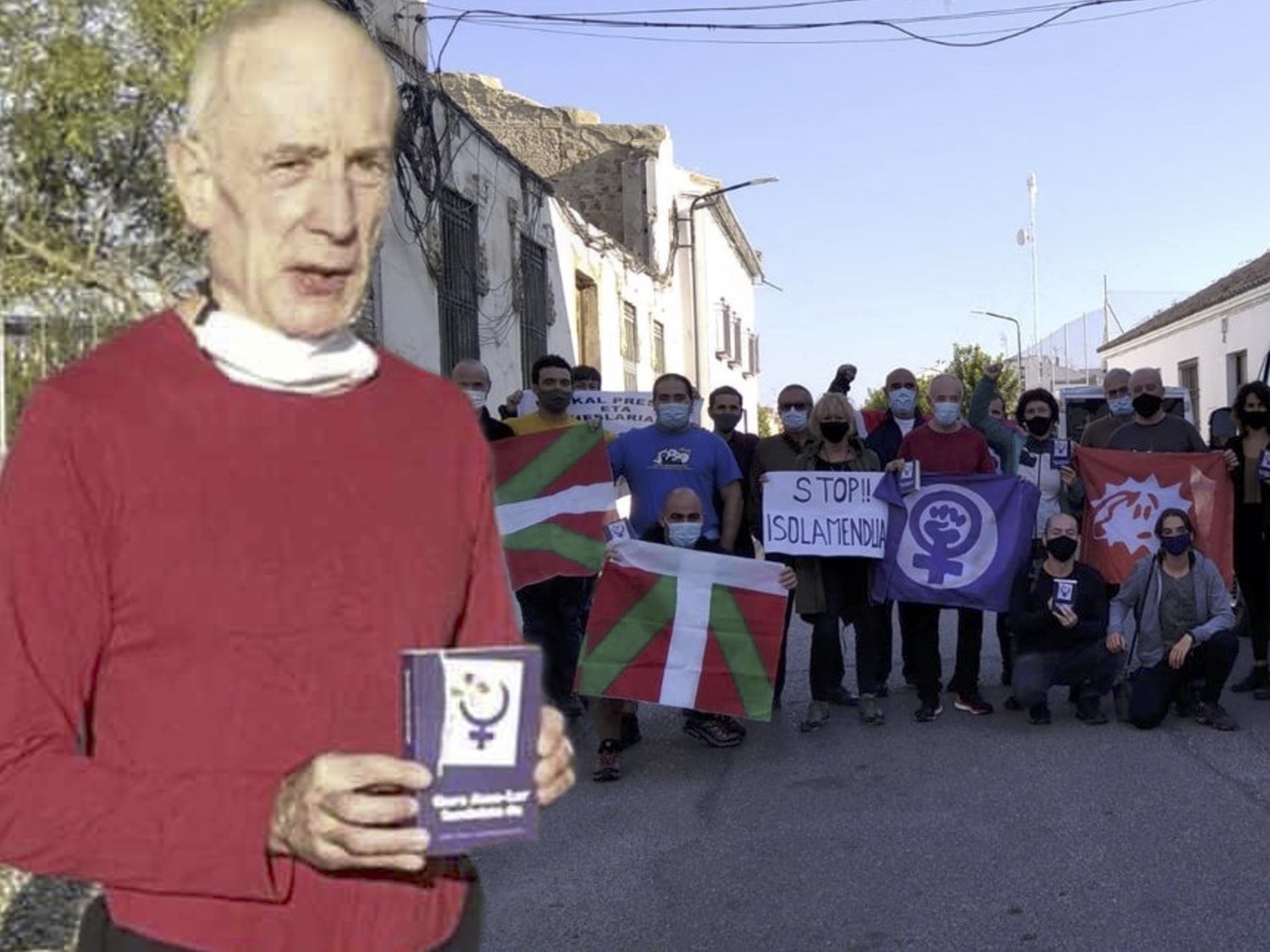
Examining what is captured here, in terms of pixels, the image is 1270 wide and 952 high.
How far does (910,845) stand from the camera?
633cm

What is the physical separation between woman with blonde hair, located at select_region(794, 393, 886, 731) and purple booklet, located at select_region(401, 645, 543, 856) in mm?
7455

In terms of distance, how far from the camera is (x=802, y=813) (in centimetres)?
695

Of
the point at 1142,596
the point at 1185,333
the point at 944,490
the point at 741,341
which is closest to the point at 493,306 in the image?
the point at 944,490

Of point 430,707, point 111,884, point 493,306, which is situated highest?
point 493,306

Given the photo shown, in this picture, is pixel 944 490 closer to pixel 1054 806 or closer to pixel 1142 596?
pixel 1142 596

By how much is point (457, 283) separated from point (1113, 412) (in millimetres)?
7837

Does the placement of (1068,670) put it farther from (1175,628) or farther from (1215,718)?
(1215,718)

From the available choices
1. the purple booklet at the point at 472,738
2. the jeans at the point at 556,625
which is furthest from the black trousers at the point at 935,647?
the purple booklet at the point at 472,738

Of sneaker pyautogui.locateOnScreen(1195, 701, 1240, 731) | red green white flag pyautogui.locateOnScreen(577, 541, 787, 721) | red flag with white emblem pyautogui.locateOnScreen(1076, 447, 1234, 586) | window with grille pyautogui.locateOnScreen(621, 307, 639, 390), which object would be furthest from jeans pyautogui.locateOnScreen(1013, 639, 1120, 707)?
window with grille pyautogui.locateOnScreen(621, 307, 639, 390)

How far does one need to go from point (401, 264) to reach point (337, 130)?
1267 centimetres

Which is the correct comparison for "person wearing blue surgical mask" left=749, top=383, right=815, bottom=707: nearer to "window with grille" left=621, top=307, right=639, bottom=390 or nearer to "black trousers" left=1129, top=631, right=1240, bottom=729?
"black trousers" left=1129, top=631, right=1240, bottom=729

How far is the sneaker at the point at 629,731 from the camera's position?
864 cm

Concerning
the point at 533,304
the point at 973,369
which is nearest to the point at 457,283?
the point at 533,304

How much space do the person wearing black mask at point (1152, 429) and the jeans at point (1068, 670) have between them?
1709 mm
